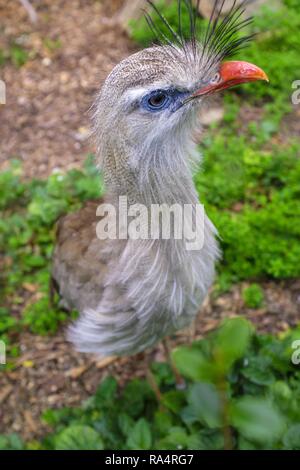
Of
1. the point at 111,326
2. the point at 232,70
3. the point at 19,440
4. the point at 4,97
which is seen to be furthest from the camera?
the point at 4,97

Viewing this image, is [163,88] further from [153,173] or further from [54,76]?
[54,76]

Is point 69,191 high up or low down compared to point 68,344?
up

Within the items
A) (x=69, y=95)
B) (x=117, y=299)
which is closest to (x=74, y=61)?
(x=69, y=95)

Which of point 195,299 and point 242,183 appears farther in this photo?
Answer: point 242,183

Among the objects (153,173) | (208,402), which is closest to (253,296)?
(153,173)

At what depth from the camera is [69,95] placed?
11.9 ft

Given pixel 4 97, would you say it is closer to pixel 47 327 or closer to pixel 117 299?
pixel 47 327

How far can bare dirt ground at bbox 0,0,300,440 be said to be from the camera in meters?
2.54

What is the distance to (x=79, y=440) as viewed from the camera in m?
2.06

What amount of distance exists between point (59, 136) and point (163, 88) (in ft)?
7.07

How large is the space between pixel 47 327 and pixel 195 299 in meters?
1.10

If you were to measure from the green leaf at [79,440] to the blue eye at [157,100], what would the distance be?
133 cm

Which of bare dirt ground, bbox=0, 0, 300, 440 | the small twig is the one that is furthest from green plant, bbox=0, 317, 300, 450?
the small twig

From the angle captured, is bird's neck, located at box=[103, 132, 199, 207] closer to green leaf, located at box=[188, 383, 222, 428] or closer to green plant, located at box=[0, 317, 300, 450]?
green plant, located at box=[0, 317, 300, 450]
